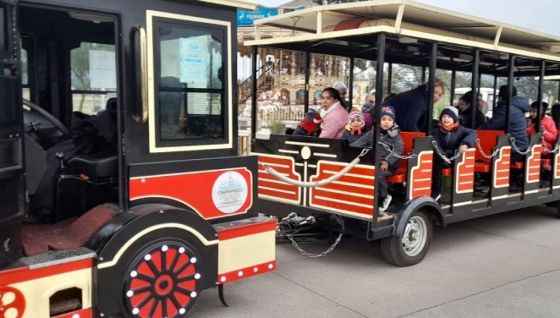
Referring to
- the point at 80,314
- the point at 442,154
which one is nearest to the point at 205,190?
the point at 80,314

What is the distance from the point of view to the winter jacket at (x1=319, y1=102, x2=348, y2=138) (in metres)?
5.77

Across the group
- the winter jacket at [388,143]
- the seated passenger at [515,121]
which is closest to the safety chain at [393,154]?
the winter jacket at [388,143]

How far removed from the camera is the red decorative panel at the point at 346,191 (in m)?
4.97

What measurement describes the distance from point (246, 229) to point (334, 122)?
2240 millimetres

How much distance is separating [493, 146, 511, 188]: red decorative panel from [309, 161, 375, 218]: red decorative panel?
220cm

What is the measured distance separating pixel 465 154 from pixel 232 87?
123 inches

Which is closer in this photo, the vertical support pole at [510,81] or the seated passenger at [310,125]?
the seated passenger at [310,125]

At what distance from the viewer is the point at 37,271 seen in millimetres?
2867

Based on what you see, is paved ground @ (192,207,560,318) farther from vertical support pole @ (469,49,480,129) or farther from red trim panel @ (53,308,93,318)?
vertical support pole @ (469,49,480,129)

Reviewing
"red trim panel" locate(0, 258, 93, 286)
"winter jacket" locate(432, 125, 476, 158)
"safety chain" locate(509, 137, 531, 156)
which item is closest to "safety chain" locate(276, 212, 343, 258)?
"winter jacket" locate(432, 125, 476, 158)

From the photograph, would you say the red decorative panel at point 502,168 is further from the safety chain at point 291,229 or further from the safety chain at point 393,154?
the safety chain at point 291,229

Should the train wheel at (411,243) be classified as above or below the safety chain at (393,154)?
below

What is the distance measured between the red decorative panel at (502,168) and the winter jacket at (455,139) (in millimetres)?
749

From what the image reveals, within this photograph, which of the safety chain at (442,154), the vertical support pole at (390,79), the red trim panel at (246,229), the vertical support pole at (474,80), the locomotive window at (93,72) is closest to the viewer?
the red trim panel at (246,229)
